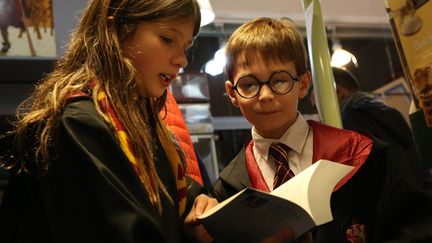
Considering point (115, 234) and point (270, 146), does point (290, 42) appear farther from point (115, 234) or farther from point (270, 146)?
point (115, 234)

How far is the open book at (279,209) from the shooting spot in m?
0.73

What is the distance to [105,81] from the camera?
838 mm

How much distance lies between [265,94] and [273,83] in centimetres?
4

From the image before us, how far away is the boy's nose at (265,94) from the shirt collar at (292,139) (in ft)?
0.31

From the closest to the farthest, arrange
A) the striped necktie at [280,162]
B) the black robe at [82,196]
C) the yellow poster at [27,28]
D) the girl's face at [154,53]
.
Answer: the black robe at [82,196]
the girl's face at [154,53]
the striped necktie at [280,162]
the yellow poster at [27,28]

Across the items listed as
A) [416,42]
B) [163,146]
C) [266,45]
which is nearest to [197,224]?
[163,146]

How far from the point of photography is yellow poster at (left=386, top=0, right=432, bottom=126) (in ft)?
4.52

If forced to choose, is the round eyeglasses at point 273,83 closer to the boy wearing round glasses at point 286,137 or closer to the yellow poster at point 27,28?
the boy wearing round glasses at point 286,137

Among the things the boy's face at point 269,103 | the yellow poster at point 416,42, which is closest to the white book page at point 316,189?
the boy's face at point 269,103

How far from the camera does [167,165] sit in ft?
3.05

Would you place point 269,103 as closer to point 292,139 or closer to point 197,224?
point 292,139

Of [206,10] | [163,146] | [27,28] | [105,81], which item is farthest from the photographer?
[206,10]

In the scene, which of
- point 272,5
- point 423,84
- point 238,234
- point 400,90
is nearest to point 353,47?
point 400,90

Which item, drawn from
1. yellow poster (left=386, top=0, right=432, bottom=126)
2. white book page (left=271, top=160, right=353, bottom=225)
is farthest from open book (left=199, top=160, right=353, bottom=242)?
yellow poster (left=386, top=0, right=432, bottom=126)
